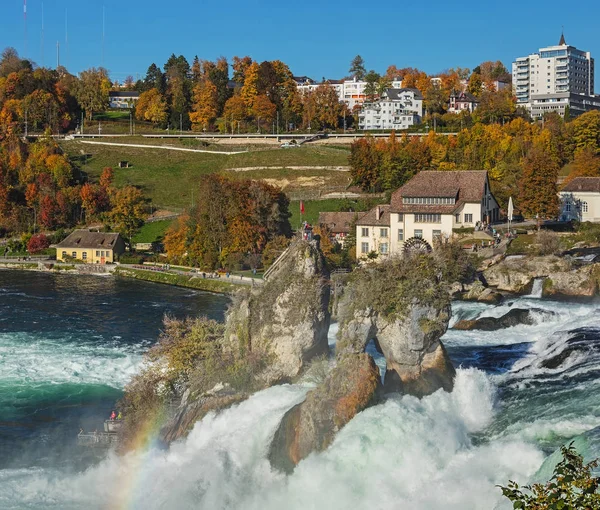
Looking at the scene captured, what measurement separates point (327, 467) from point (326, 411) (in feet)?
6.65

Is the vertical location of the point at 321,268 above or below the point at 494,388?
above

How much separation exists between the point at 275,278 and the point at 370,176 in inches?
2713

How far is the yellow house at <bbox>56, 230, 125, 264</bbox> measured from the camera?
82438 mm

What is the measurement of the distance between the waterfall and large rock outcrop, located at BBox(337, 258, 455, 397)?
25328 millimetres

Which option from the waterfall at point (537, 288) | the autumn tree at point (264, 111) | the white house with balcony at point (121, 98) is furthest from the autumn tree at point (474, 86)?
the waterfall at point (537, 288)

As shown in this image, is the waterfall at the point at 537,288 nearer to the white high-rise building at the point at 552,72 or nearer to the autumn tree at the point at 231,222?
the autumn tree at the point at 231,222

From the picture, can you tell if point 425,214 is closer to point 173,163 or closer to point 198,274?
point 198,274

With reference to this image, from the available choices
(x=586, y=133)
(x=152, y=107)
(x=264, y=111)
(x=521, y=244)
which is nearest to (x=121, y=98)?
(x=152, y=107)

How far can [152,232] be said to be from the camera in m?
91.0

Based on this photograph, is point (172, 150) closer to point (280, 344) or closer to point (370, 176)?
point (370, 176)

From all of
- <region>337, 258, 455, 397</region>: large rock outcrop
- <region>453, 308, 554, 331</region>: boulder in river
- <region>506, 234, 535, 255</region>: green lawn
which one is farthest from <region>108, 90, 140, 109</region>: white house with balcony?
<region>337, 258, 455, 397</region>: large rock outcrop

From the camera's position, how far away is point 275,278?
99.7 feet

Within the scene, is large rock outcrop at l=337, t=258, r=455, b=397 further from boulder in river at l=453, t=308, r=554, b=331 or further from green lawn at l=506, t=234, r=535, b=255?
green lawn at l=506, t=234, r=535, b=255

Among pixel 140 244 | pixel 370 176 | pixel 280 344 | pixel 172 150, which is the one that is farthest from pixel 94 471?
pixel 172 150
